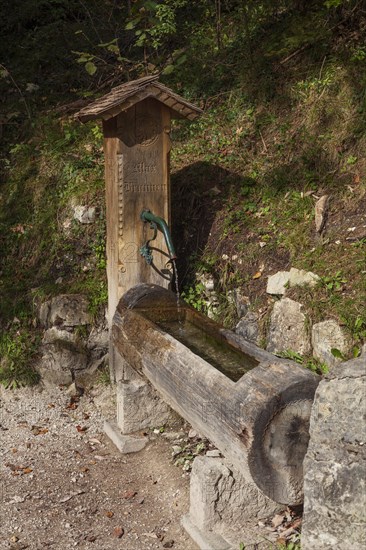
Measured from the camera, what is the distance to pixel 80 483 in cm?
503

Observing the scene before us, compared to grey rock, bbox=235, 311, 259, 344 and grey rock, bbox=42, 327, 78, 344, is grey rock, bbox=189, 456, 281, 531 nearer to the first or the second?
grey rock, bbox=235, 311, 259, 344

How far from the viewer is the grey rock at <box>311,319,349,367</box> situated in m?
4.81

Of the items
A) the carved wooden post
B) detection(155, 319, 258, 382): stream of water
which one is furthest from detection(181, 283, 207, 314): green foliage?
detection(155, 319, 258, 382): stream of water

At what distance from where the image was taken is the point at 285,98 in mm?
7480

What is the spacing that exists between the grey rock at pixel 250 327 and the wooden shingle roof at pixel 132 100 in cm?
181

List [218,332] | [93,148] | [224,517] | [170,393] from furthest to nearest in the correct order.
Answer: [93,148]
[218,332]
[170,393]
[224,517]

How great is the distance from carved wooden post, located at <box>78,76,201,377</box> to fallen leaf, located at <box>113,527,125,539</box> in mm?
2116

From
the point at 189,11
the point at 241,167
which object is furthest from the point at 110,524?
the point at 189,11

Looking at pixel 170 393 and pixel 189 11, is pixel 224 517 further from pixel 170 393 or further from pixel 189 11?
pixel 189 11

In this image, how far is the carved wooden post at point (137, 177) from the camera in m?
5.86

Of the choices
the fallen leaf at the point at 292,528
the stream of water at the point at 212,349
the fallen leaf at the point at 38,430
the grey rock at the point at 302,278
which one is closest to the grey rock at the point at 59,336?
the fallen leaf at the point at 38,430

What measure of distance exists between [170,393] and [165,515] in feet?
2.64

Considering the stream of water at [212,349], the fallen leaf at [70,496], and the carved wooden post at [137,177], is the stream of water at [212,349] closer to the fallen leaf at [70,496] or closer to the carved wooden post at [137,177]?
the carved wooden post at [137,177]

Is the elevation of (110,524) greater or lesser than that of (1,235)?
lesser
